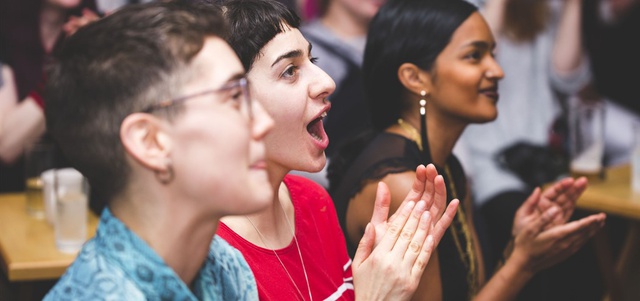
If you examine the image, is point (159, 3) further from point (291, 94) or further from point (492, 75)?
point (492, 75)

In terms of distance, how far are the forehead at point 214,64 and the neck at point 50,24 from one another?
2.26 metres

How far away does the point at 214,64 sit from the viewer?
41.4 inches

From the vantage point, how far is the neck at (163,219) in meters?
1.05

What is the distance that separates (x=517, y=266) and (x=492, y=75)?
48cm

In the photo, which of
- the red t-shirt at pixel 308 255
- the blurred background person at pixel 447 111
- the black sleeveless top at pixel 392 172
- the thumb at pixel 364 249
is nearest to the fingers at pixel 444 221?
the thumb at pixel 364 249

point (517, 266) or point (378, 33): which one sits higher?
point (378, 33)

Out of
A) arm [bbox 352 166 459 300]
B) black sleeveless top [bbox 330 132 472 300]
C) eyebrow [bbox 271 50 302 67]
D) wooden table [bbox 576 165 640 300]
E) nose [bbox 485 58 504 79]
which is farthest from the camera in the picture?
wooden table [bbox 576 165 640 300]

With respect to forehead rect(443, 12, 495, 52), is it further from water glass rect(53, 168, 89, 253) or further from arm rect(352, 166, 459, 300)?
water glass rect(53, 168, 89, 253)

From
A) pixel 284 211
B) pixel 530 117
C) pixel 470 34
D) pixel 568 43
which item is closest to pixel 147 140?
pixel 284 211

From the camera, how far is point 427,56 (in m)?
2.02

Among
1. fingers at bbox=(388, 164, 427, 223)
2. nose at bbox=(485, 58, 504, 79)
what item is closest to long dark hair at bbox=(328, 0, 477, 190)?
nose at bbox=(485, 58, 504, 79)

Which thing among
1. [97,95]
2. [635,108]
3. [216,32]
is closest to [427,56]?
[216,32]

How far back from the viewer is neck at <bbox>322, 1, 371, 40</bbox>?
3.38 meters

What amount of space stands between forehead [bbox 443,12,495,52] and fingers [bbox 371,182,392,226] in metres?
0.69
